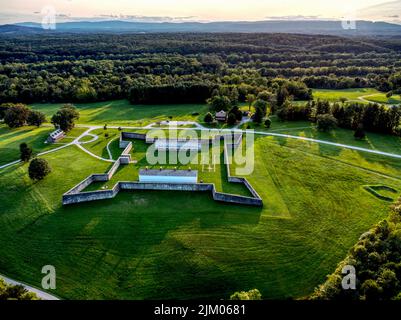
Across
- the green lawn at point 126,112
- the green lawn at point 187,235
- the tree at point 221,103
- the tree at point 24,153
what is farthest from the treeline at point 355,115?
the tree at point 24,153

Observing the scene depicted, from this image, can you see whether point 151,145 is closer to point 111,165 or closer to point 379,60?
point 111,165

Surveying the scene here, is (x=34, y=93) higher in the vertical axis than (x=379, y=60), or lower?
lower

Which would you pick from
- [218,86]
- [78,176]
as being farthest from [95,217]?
[218,86]

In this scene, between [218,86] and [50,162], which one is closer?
[50,162]

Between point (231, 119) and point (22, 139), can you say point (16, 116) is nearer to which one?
point (22, 139)

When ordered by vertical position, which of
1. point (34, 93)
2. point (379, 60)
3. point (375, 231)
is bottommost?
point (375, 231)
